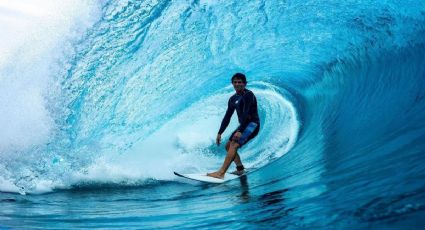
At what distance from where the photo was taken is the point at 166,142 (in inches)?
327

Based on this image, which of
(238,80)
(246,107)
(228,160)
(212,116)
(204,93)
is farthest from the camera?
(204,93)

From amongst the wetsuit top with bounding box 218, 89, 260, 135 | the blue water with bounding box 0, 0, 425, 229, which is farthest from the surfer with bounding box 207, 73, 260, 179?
the blue water with bounding box 0, 0, 425, 229

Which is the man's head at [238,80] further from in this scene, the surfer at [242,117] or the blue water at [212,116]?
the blue water at [212,116]

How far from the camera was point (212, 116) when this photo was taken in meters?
9.80

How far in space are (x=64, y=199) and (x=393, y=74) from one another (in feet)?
14.8

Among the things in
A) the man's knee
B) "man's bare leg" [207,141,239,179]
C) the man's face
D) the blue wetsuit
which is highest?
the man's face

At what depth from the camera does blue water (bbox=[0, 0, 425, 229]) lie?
314 cm

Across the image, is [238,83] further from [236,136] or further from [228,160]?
[228,160]

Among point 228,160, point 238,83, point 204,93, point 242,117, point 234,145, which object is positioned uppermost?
point 204,93

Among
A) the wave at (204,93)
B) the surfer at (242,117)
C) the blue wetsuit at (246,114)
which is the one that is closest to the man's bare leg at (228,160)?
the surfer at (242,117)

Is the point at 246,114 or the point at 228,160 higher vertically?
the point at 246,114

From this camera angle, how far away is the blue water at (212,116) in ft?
10.3

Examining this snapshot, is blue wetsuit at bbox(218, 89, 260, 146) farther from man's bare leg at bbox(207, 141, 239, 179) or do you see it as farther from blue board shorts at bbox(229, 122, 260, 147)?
man's bare leg at bbox(207, 141, 239, 179)

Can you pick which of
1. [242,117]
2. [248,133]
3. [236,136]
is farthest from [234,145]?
[242,117]
